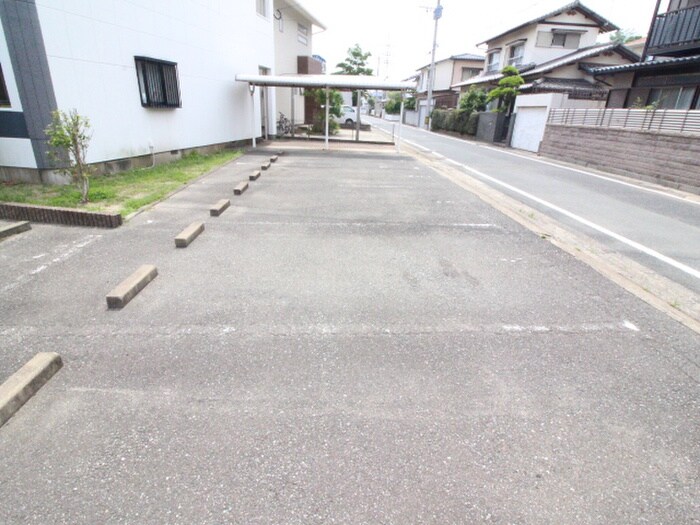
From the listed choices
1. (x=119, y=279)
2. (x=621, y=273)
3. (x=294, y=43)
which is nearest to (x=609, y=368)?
(x=621, y=273)

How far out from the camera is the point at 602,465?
6.58 ft

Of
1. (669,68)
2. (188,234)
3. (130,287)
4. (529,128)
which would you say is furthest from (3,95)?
(669,68)

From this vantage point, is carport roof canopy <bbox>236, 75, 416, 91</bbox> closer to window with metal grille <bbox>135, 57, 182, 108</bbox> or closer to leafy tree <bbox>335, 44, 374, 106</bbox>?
window with metal grille <bbox>135, 57, 182, 108</bbox>

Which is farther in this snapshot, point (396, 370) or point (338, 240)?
point (338, 240)

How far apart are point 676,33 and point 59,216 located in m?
20.9

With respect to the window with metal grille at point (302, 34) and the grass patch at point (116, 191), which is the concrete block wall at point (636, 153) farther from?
the window with metal grille at point (302, 34)

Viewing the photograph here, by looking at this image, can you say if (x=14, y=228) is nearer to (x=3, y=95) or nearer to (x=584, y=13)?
(x=3, y=95)

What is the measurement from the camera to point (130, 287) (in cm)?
352

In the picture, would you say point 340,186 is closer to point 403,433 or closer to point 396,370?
point 396,370

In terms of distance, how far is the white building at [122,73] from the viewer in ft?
22.0

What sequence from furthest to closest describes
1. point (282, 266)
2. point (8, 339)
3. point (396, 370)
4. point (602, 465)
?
point (282, 266) → point (8, 339) → point (396, 370) → point (602, 465)

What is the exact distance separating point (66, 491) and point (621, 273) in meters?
5.19

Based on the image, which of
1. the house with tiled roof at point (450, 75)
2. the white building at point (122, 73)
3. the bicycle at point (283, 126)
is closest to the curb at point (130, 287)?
the white building at point (122, 73)

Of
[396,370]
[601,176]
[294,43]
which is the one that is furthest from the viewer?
[294,43]
